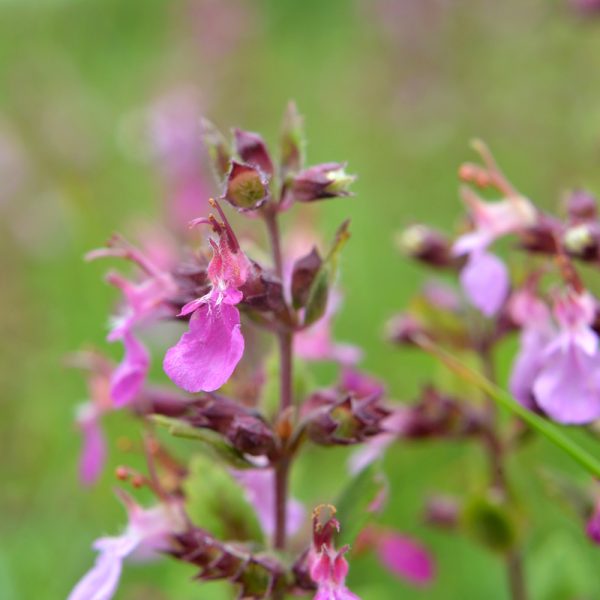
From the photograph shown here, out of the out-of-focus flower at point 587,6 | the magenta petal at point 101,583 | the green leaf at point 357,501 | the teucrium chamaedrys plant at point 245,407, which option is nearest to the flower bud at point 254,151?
the teucrium chamaedrys plant at point 245,407

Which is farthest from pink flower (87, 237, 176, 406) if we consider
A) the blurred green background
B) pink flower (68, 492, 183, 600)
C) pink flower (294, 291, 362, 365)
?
the blurred green background

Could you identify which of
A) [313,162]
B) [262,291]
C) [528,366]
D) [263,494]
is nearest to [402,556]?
[263,494]

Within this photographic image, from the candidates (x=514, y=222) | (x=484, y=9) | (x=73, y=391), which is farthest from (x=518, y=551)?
(x=484, y=9)

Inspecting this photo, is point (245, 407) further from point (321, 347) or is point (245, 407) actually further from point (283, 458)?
point (321, 347)

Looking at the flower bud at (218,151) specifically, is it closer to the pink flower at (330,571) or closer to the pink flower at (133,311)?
the pink flower at (133,311)

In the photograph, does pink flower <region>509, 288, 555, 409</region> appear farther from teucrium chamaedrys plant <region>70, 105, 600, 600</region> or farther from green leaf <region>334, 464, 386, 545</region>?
green leaf <region>334, 464, 386, 545</region>

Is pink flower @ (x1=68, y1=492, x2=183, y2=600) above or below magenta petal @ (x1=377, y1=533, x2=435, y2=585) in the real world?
above

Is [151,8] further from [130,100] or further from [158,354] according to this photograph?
[158,354]
